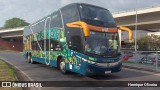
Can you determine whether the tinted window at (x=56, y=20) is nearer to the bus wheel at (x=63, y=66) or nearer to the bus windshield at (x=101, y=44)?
the bus wheel at (x=63, y=66)

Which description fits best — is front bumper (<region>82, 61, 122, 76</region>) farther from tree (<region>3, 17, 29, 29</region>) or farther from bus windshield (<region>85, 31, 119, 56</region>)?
tree (<region>3, 17, 29, 29</region>)

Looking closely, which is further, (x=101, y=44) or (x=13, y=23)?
(x=13, y=23)

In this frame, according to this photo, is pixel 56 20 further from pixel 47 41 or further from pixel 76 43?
pixel 76 43

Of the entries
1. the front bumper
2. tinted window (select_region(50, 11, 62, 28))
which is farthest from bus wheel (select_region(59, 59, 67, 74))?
the front bumper

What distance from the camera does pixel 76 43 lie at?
40.8 ft

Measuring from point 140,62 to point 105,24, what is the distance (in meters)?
9.09

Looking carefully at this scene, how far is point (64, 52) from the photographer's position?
1377 centimetres

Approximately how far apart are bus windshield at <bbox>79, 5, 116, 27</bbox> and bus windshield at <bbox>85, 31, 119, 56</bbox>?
659 millimetres

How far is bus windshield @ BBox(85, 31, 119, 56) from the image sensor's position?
39.0 ft

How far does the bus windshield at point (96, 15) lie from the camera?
12.4 meters

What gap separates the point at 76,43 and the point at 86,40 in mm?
752

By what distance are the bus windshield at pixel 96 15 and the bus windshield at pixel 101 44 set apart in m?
0.66

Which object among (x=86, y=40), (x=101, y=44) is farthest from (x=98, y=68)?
(x=86, y=40)

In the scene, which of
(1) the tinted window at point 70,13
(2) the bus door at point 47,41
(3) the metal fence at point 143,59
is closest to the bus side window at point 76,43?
(1) the tinted window at point 70,13
